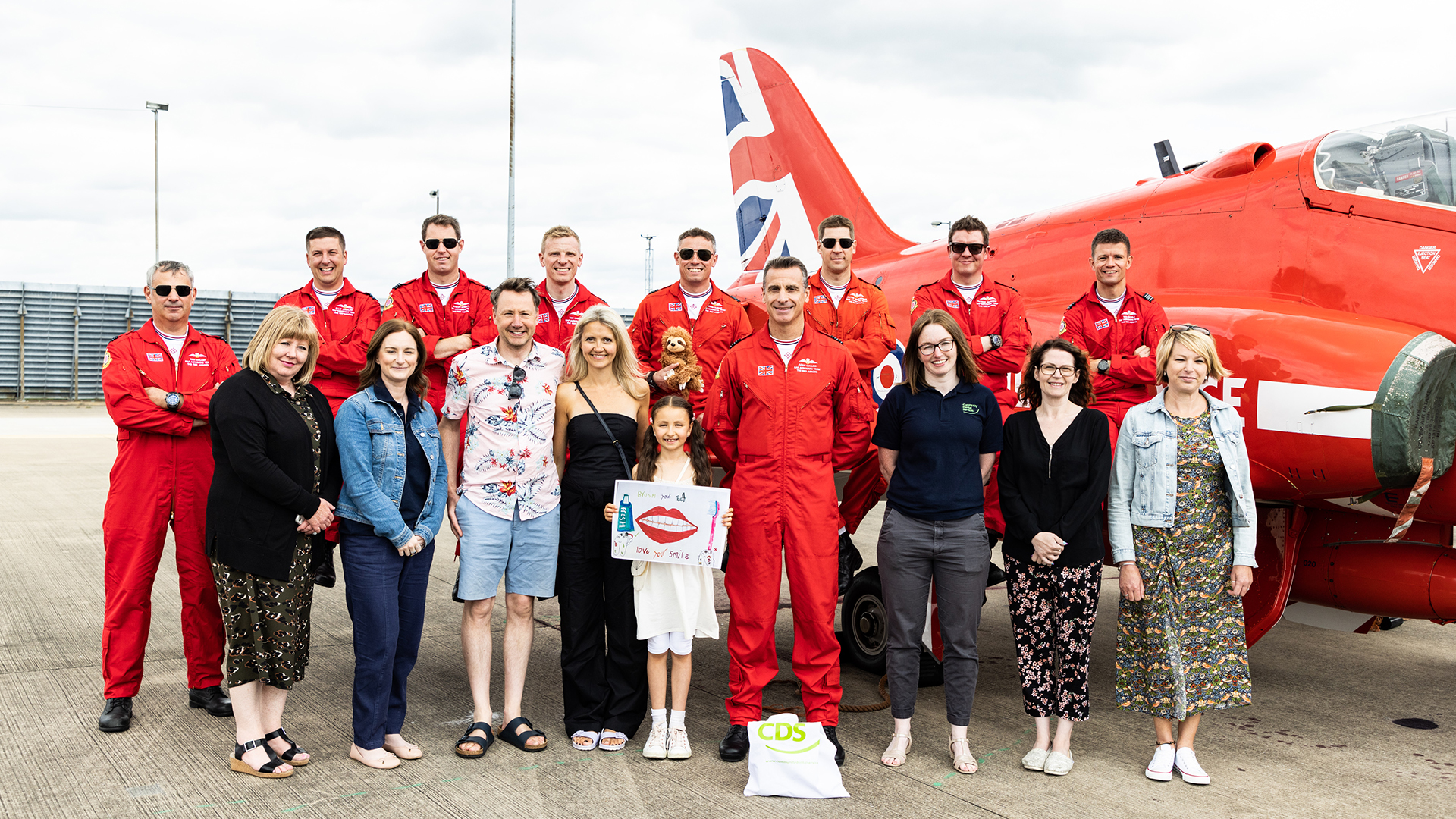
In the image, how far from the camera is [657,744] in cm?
417

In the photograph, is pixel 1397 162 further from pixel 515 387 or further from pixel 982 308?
pixel 515 387

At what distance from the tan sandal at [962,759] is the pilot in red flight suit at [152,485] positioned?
3351 millimetres

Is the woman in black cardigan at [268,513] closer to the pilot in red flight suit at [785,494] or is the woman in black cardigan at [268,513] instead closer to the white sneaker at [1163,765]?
the pilot in red flight suit at [785,494]

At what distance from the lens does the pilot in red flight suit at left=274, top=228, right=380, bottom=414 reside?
5172 millimetres

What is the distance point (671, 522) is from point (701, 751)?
1.05m

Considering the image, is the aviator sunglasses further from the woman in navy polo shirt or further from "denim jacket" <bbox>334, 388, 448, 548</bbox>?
"denim jacket" <bbox>334, 388, 448, 548</bbox>

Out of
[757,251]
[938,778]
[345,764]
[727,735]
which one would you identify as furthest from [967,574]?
[757,251]

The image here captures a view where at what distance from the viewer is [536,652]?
5.92 m

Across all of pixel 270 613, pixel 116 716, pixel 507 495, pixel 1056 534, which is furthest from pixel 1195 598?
pixel 116 716

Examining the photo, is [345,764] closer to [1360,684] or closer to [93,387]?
[1360,684]

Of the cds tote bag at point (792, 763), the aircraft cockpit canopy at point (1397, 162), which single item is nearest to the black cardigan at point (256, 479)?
the cds tote bag at point (792, 763)

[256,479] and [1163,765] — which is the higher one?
[256,479]

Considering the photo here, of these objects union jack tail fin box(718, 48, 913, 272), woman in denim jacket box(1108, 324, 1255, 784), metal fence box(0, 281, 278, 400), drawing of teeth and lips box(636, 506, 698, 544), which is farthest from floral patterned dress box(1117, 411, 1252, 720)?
metal fence box(0, 281, 278, 400)

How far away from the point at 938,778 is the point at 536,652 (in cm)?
279
